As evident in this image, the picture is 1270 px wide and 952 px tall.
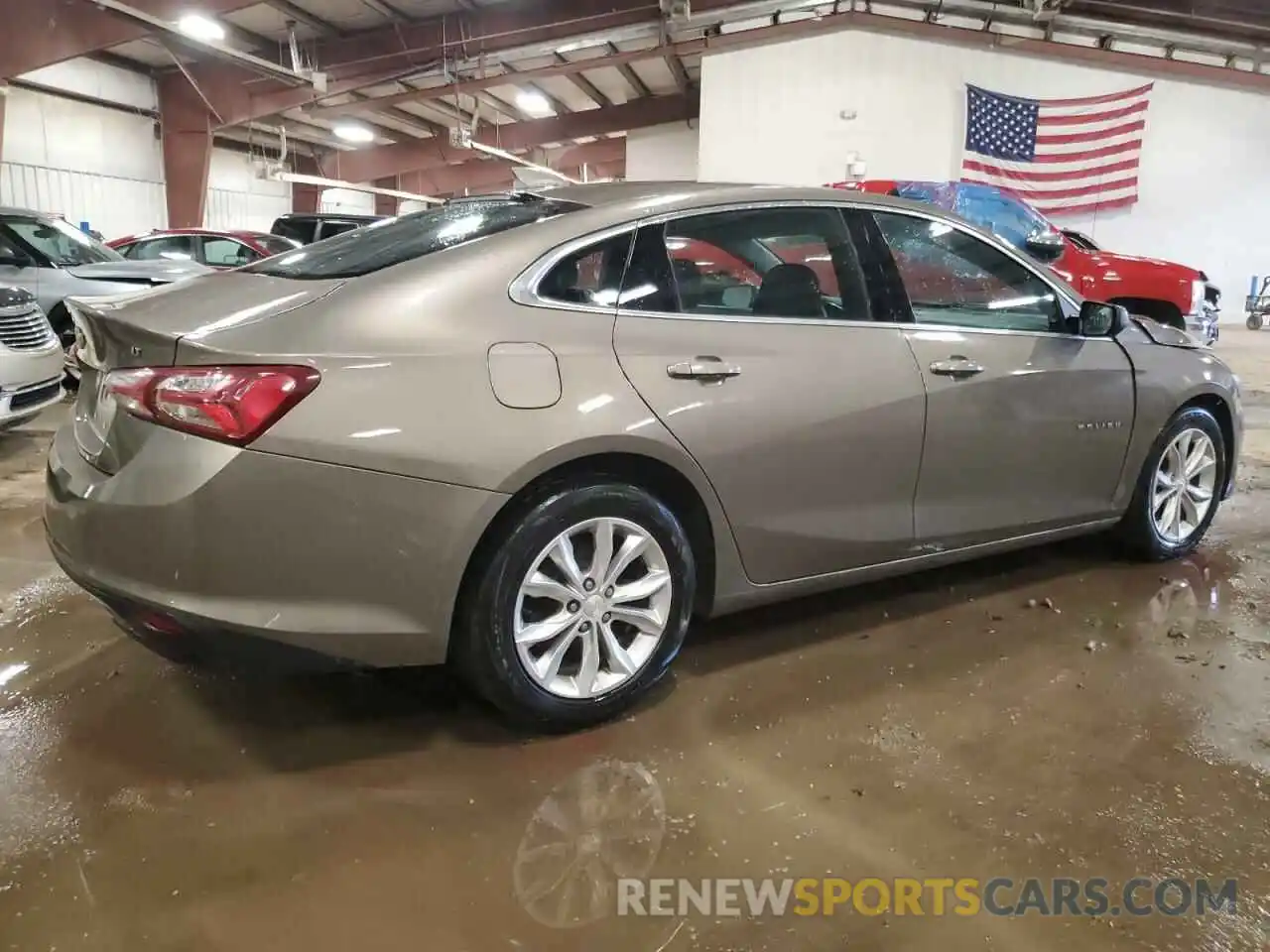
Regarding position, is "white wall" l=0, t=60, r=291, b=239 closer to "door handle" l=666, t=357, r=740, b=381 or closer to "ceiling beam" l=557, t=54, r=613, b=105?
"ceiling beam" l=557, t=54, r=613, b=105

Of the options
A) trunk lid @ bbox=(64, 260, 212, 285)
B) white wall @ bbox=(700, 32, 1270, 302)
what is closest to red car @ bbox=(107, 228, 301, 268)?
trunk lid @ bbox=(64, 260, 212, 285)

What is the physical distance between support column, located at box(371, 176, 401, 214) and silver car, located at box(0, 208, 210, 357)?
19.5m

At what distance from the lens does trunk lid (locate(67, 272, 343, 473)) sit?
1.94 metres

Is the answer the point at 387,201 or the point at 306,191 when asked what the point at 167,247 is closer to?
the point at 306,191

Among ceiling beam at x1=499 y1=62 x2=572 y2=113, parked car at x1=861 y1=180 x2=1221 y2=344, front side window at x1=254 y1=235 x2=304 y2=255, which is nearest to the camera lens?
parked car at x1=861 y1=180 x2=1221 y2=344

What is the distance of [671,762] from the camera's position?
2.18 meters

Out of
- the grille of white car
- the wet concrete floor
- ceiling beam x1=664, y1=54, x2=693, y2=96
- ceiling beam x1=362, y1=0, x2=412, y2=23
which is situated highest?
ceiling beam x1=664, y1=54, x2=693, y2=96

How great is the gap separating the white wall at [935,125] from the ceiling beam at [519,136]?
15.3ft

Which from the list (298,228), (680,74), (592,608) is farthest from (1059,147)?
(592,608)

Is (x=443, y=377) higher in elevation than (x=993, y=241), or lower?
lower

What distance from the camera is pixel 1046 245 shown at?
28.8 ft

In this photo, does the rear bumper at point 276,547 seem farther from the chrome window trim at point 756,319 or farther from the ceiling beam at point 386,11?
the ceiling beam at point 386,11

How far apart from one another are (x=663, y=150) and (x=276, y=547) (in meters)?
19.5

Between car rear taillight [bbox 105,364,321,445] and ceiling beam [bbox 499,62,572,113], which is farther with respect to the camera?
ceiling beam [bbox 499,62,572,113]
